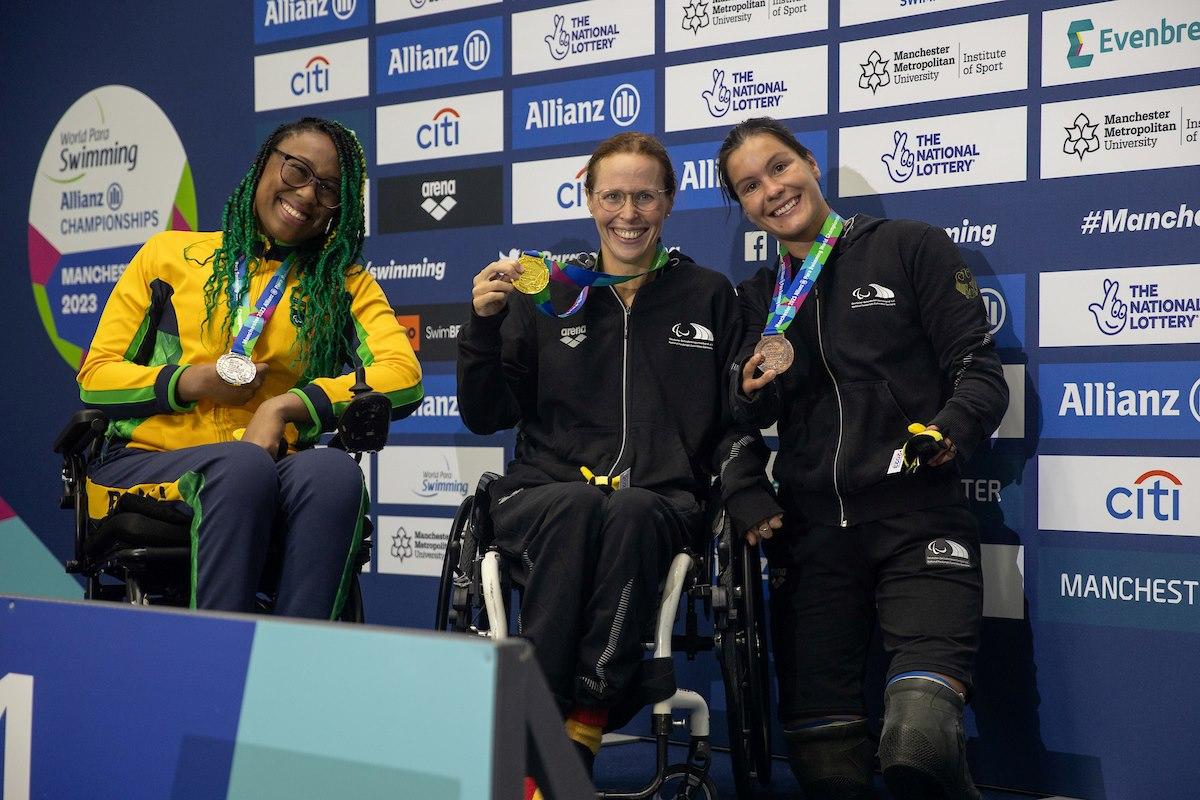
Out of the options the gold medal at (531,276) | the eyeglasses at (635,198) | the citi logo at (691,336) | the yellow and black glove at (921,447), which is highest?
the eyeglasses at (635,198)

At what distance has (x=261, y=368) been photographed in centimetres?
284

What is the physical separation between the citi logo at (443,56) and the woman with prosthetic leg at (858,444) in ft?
4.35

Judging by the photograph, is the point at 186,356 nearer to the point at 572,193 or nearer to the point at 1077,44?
the point at 572,193

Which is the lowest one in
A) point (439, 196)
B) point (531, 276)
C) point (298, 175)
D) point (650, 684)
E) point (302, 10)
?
point (650, 684)

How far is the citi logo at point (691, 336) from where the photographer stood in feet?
9.67

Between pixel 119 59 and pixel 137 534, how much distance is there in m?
2.98

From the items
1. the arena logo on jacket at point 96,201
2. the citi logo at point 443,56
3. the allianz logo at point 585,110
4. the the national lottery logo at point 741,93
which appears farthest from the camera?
the arena logo on jacket at point 96,201

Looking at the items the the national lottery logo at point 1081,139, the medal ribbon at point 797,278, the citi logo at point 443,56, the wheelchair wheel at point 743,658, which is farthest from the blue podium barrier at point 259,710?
the citi logo at point 443,56

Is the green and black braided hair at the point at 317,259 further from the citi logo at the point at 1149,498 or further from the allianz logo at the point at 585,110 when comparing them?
the citi logo at the point at 1149,498

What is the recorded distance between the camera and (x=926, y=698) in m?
2.61

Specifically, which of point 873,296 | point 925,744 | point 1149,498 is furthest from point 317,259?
point 1149,498

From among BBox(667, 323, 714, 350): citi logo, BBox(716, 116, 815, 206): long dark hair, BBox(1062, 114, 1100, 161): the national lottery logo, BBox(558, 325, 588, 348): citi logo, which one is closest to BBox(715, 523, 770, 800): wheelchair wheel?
BBox(667, 323, 714, 350): citi logo

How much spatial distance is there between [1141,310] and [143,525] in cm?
225

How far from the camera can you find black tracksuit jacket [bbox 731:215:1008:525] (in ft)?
9.21
